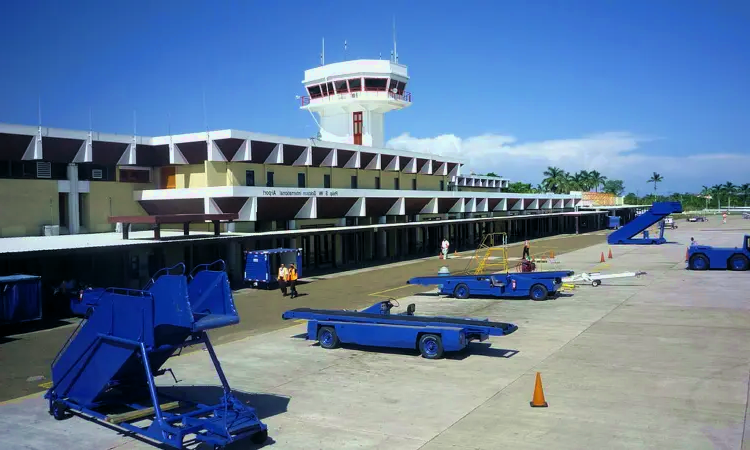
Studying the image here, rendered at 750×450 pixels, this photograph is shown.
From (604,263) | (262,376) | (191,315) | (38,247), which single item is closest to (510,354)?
(262,376)

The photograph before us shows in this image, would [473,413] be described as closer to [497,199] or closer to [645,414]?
[645,414]

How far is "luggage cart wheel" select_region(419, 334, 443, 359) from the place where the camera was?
17.9 m

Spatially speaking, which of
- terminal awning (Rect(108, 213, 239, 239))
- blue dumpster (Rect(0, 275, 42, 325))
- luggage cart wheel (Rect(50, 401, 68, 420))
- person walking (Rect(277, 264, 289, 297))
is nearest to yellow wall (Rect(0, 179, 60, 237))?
terminal awning (Rect(108, 213, 239, 239))

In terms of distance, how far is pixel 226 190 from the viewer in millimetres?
37000

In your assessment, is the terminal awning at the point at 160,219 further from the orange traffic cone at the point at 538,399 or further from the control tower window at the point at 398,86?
the control tower window at the point at 398,86

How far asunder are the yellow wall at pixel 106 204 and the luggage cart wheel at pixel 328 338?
979 inches

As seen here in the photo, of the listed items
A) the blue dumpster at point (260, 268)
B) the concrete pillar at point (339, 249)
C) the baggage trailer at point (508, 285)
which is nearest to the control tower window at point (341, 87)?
the concrete pillar at point (339, 249)

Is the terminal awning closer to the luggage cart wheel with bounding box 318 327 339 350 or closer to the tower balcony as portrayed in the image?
the luggage cart wheel with bounding box 318 327 339 350

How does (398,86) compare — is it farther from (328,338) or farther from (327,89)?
(328,338)

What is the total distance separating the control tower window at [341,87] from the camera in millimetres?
61516

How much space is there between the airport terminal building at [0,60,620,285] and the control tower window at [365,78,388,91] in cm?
10

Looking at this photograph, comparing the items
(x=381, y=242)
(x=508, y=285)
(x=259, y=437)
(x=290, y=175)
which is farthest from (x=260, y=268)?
(x=259, y=437)

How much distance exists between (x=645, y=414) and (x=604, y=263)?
36.9 metres

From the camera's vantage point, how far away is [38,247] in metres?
27.0
